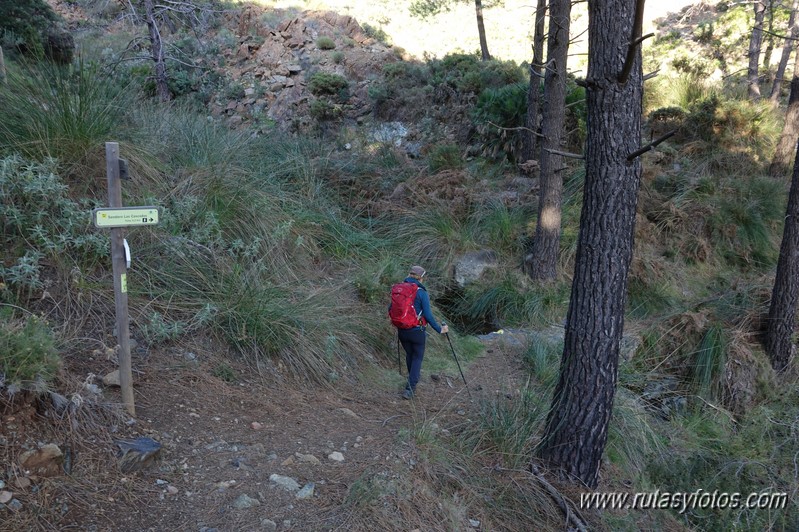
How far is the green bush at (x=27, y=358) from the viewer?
4.26 meters

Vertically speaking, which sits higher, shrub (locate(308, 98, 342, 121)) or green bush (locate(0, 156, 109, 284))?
shrub (locate(308, 98, 342, 121))

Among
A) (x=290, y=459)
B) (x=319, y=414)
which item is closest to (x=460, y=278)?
(x=319, y=414)

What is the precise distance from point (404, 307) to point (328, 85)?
1134 centimetres

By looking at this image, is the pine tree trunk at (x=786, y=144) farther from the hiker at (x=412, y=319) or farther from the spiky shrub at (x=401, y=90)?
the hiker at (x=412, y=319)

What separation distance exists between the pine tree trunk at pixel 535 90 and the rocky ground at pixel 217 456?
5.72 m

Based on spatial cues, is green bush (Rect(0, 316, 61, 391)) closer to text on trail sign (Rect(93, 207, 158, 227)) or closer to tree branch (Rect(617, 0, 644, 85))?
text on trail sign (Rect(93, 207, 158, 227))

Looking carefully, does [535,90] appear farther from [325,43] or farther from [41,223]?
[325,43]

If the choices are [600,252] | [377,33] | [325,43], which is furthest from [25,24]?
[377,33]

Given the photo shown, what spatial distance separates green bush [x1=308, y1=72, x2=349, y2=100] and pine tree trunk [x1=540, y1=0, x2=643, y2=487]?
1243 cm

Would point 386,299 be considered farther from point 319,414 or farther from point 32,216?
point 32,216

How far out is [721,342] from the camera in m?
8.66

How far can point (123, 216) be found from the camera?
4531 millimetres

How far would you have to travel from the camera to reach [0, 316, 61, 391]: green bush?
168 inches

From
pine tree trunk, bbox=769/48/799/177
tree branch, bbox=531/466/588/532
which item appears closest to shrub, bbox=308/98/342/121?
pine tree trunk, bbox=769/48/799/177
